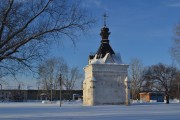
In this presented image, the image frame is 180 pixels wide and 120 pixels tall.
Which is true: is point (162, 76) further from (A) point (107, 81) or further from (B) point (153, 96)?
(A) point (107, 81)

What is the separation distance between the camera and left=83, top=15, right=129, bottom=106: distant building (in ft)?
178

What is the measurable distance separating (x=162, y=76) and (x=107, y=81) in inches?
1818

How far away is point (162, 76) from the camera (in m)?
97.7

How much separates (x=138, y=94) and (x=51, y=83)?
80.9 feet

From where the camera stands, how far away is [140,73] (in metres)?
89.4

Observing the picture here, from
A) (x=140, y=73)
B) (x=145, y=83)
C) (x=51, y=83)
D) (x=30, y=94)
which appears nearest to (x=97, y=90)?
(x=51, y=83)

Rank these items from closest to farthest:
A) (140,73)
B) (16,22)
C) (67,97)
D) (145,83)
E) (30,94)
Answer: (16,22) → (140,73) → (145,83) → (67,97) → (30,94)

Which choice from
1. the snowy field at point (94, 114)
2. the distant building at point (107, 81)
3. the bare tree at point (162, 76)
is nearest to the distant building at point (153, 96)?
the bare tree at point (162, 76)

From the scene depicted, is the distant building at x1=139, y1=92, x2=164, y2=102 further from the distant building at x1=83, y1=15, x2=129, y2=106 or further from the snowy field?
the snowy field

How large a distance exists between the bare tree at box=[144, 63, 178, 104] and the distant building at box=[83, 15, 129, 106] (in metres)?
40.4

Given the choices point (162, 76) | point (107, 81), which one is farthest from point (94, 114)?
point (162, 76)

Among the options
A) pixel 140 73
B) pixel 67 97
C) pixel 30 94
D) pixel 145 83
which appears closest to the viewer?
pixel 140 73

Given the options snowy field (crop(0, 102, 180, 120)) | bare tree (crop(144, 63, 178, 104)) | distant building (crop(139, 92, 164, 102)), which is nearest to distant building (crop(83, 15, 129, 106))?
snowy field (crop(0, 102, 180, 120))

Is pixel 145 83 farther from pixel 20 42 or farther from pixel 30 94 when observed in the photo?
pixel 20 42
